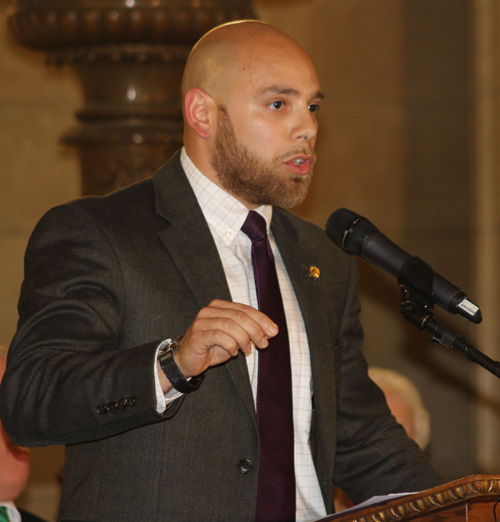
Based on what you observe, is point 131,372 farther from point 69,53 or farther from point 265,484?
point 69,53

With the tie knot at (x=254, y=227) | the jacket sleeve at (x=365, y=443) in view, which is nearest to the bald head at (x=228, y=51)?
the tie knot at (x=254, y=227)

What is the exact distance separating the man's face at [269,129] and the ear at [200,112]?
0.05 meters

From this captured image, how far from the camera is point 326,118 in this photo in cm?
526

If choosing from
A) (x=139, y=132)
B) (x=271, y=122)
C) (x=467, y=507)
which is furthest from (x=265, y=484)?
(x=139, y=132)

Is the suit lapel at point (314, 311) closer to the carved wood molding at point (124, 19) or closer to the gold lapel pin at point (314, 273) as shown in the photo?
the gold lapel pin at point (314, 273)

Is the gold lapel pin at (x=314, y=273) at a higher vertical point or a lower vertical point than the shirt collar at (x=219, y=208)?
lower

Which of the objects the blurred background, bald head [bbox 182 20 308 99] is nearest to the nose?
bald head [bbox 182 20 308 99]

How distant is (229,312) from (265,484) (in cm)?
62

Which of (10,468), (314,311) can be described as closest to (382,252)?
(314,311)

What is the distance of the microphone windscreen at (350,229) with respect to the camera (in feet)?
5.91

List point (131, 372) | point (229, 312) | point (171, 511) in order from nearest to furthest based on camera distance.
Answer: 1. point (229, 312)
2. point (131, 372)
3. point (171, 511)

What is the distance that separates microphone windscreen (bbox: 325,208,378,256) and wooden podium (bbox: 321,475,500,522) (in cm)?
58

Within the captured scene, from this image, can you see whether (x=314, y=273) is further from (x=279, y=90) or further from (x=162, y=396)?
(x=162, y=396)

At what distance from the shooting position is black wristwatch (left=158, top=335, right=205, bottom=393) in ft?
5.35
